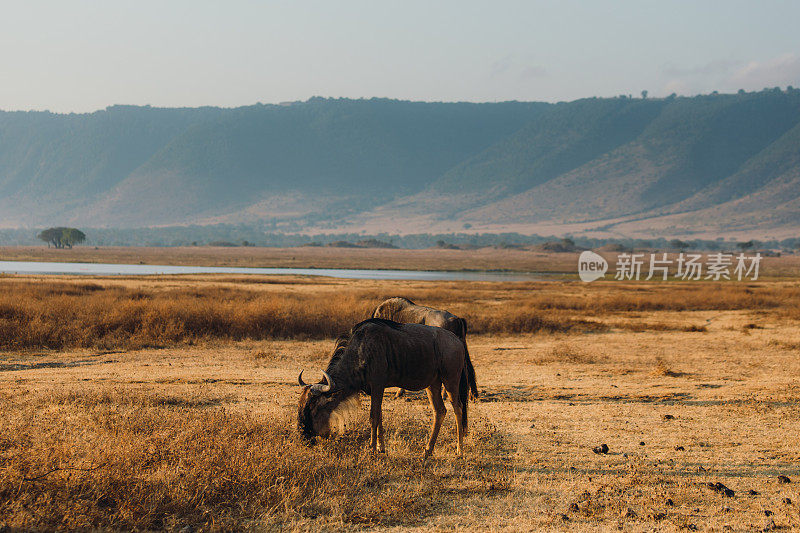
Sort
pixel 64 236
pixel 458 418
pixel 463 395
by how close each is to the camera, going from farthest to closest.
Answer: pixel 64 236 < pixel 463 395 < pixel 458 418

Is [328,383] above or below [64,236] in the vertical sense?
below

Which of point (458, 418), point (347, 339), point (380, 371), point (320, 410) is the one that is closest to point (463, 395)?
point (458, 418)

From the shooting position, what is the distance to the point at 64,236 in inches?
5576

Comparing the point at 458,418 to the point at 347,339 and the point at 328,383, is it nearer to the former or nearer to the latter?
the point at 347,339

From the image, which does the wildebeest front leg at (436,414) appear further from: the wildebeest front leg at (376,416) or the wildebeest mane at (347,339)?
the wildebeest mane at (347,339)

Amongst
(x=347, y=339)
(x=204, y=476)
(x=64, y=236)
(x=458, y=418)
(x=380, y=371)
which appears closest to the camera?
(x=204, y=476)

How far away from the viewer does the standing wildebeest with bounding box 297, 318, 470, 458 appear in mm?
8203

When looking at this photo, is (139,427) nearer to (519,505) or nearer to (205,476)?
(205,476)

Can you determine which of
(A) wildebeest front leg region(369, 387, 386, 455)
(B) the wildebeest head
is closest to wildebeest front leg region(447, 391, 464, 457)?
(A) wildebeest front leg region(369, 387, 386, 455)

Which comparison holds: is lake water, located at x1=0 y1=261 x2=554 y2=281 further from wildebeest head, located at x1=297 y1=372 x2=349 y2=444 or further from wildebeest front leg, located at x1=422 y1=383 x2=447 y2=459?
wildebeest head, located at x1=297 y1=372 x2=349 y2=444

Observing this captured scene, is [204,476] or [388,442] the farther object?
[388,442]

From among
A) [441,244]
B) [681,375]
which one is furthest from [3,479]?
[441,244]

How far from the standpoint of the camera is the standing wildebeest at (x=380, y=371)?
8.20m

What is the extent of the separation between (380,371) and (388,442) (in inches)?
58.2
